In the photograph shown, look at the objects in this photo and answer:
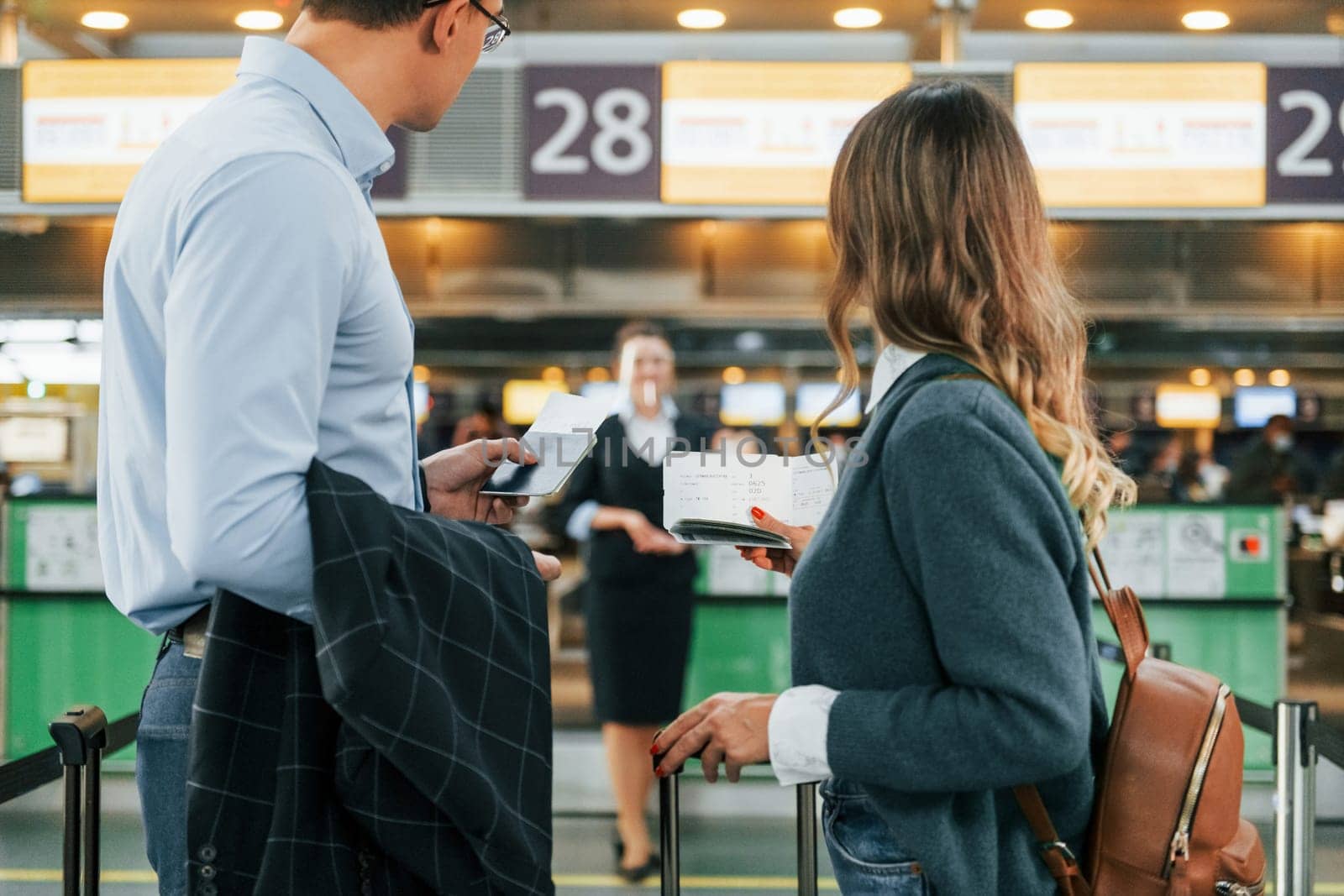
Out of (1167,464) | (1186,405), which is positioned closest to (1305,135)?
(1167,464)

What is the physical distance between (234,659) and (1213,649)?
5.22 metres

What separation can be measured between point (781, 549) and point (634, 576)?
2471 mm

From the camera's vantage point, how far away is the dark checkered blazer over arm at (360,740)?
3.21ft

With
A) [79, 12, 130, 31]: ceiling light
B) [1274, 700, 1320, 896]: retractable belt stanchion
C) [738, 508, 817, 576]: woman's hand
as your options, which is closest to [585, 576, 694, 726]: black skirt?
[1274, 700, 1320, 896]: retractable belt stanchion

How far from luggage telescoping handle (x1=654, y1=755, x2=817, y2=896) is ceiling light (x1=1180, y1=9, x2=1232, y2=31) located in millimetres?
5174

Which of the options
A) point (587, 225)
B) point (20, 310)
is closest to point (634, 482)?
point (587, 225)

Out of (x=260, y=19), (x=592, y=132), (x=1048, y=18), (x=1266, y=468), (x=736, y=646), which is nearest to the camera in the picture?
(x=592, y=132)

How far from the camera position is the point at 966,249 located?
115 centimetres

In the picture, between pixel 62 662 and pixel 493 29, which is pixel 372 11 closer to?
pixel 493 29

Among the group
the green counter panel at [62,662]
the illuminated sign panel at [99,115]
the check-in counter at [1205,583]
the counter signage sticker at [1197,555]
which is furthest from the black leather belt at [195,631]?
the counter signage sticker at [1197,555]

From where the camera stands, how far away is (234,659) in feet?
3.36

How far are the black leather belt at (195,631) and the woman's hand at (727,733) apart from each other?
477mm

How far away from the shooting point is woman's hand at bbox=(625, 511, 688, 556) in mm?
3928

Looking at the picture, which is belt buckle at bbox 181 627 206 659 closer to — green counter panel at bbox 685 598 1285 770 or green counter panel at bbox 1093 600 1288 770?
green counter panel at bbox 685 598 1285 770
